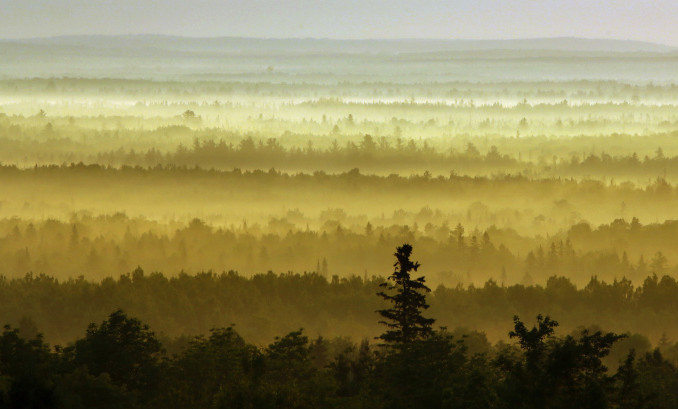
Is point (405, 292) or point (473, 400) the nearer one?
point (473, 400)

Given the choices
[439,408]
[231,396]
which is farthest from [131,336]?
[439,408]

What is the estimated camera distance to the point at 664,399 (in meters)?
107

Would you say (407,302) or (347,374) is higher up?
(407,302)

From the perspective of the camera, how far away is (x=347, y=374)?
133 m

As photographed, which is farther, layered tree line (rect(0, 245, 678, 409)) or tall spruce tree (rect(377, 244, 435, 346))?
tall spruce tree (rect(377, 244, 435, 346))

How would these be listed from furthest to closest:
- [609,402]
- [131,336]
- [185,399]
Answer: [131,336] < [185,399] < [609,402]

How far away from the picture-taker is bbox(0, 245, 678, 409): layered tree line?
88.4 m

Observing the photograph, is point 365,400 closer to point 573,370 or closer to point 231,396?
point 231,396

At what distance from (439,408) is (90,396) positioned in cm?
2664

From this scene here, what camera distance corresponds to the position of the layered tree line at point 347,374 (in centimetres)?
8838

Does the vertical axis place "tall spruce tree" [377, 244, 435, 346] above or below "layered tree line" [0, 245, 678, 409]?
above

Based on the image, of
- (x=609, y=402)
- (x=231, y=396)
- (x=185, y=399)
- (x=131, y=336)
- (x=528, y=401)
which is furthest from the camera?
(x=131, y=336)

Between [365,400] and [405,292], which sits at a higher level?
[405,292]

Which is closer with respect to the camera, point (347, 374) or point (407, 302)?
point (407, 302)
